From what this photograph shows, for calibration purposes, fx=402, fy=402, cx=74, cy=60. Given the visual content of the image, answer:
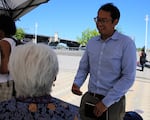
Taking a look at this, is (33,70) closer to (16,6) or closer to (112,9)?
(112,9)

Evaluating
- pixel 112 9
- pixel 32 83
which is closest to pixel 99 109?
pixel 112 9

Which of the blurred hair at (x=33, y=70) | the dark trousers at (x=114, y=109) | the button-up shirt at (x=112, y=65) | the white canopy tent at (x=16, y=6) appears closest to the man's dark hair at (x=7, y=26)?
the button-up shirt at (x=112, y=65)

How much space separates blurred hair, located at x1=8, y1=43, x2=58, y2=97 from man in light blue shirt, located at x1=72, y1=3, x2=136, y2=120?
3.22ft

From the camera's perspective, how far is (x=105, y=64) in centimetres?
341

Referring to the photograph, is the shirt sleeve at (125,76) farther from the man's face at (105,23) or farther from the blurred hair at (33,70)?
the blurred hair at (33,70)

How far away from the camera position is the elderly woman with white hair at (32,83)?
2.37 metres

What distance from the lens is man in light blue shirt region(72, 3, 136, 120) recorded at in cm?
330

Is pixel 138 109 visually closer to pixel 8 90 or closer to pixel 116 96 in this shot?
pixel 8 90

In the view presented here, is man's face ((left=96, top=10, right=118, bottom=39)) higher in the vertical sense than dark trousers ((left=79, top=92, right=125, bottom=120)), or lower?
higher

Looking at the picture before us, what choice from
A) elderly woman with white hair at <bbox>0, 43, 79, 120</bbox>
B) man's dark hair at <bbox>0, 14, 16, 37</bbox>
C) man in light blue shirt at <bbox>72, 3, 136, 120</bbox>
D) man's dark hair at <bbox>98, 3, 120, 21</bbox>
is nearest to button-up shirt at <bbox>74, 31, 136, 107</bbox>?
man in light blue shirt at <bbox>72, 3, 136, 120</bbox>

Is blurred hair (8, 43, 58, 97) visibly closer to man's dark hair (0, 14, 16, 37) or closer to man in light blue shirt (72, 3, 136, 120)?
man in light blue shirt (72, 3, 136, 120)

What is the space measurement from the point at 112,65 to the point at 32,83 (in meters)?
1.14

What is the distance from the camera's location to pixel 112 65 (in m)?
3.36

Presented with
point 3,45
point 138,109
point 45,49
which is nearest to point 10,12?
point 3,45
